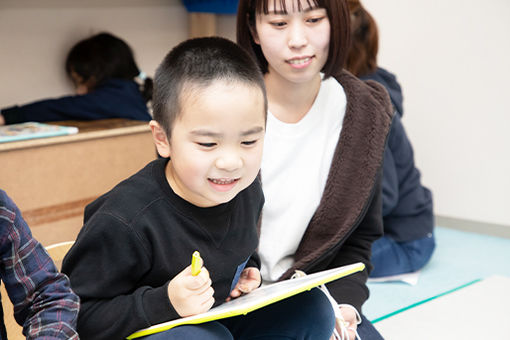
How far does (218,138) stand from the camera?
72 centimetres

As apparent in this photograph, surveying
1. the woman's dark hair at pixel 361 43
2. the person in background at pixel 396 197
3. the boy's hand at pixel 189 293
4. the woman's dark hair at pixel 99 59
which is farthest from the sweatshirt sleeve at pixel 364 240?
the woman's dark hair at pixel 99 59

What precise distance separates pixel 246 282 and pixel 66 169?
1.17 m

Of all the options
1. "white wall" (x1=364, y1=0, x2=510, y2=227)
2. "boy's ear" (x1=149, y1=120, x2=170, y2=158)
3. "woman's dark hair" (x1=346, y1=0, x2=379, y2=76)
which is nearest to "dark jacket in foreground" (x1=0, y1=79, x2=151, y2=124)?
"woman's dark hair" (x1=346, y1=0, x2=379, y2=76)

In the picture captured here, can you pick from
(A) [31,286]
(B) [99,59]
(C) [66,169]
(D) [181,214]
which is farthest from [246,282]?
(B) [99,59]

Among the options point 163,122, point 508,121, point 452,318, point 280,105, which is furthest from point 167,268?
point 508,121

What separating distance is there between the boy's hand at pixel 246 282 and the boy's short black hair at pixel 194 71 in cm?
23

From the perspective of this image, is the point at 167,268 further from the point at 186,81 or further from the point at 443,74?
the point at 443,74

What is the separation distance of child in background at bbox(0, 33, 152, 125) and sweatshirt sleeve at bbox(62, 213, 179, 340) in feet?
4.79

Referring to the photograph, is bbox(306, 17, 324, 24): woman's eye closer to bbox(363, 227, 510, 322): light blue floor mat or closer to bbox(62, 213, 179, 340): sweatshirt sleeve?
bbox(62, 213, 179, 340): sweatshirt sleeve

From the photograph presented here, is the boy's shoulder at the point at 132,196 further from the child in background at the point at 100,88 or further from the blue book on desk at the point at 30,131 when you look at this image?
the child in background at the point at 100,88

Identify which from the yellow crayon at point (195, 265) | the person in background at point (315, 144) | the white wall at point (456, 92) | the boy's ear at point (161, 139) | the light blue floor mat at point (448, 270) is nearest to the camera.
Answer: the yellow crayon at point (195, 265)

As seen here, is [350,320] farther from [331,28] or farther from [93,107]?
[93,107]

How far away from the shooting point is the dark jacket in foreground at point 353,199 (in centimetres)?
106

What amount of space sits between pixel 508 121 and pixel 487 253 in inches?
18.4
